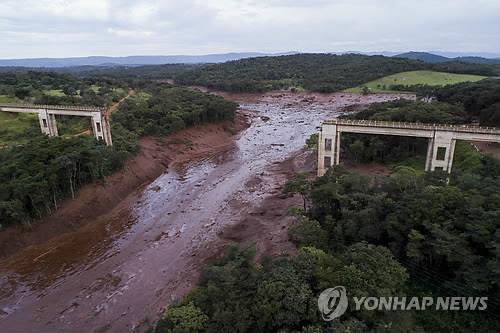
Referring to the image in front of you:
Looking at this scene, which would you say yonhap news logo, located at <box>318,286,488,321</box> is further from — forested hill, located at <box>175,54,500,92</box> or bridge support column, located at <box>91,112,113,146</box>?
forested hill, located at <box>175,54,500,92</box>

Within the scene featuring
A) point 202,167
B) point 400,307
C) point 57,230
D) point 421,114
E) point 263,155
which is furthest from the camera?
point 263,155

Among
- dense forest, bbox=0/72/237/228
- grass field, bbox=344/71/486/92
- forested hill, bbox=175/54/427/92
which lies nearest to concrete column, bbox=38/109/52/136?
dense forest, bbox=0/72/237/228

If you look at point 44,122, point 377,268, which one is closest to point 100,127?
point 44,122

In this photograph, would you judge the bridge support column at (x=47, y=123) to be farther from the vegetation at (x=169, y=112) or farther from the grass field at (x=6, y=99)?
the grass field at (x=6, y=99)

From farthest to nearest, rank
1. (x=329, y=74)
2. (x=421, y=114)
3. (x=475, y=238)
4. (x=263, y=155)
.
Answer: (x=329, y=74) < (x=263, y=155) < (x=421, y=114) < (x=475, y=238)

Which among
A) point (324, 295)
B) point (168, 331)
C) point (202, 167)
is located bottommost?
point (202, 167)

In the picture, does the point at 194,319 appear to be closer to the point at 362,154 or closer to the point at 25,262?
the point at 25,262

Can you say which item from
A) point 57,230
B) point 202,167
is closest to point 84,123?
Result: point 202,167

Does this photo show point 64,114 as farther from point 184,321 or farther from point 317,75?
point 317,75
